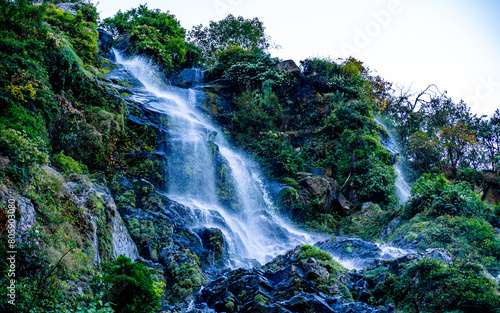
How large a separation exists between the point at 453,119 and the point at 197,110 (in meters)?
20.9

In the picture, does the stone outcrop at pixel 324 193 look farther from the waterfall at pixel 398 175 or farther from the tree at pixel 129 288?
the tree at pixel 129 288

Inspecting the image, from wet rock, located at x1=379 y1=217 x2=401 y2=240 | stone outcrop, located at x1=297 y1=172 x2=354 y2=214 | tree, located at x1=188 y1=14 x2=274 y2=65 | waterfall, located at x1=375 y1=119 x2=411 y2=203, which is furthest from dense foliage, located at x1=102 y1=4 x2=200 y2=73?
wet rock, located at x1=379 y1=217 x2=401 y2=240

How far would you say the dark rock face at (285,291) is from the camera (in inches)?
331

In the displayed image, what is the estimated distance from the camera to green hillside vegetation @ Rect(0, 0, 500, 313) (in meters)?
7.21

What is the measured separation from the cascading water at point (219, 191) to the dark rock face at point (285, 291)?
3421 mm

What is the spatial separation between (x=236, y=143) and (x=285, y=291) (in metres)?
15.0

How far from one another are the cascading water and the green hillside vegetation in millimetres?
1187

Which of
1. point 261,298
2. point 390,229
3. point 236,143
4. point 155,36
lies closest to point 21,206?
point 261,298

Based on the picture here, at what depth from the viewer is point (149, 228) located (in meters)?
11.7

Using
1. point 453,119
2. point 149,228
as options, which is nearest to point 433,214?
point 149,228

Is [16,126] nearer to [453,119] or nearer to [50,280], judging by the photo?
[50,280]

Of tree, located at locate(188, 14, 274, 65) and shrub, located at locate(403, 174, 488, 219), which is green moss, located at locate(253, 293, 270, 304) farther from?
tree, located at locate(188, 14, 274, 65)

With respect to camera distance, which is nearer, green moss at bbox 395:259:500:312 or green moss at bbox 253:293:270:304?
green moss at bbox 395:259:500:312

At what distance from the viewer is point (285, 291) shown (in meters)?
9.22
